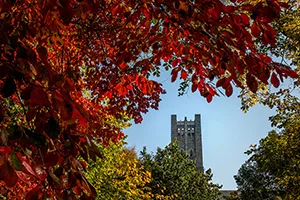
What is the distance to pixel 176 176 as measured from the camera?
25.3 meters

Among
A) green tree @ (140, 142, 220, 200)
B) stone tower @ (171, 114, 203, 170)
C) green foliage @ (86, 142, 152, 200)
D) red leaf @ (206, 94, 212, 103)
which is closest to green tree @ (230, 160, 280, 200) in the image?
green tree @ (140, 142, 220, 200)

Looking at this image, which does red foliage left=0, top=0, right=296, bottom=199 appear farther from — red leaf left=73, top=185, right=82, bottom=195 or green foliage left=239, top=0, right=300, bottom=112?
green foliage left=239, top=0, right=300, bottom=112

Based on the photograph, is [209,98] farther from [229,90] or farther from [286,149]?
[286,149]

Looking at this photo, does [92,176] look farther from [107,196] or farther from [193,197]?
Result: [193,197]

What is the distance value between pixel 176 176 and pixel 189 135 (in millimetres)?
59692

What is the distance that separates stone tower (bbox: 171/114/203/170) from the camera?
271ft

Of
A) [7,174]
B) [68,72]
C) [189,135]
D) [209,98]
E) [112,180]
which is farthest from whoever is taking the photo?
[189,135]

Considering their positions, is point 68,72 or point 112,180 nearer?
point 68,72

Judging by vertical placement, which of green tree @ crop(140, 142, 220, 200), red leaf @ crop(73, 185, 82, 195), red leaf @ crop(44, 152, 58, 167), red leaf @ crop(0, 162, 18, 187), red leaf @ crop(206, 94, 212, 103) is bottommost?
red leaf @ crop(0, 162, 18, 187)

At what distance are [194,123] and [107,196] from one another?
236 ft

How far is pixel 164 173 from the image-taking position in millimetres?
25141

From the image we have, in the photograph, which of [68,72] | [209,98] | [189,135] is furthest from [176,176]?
[189,135]

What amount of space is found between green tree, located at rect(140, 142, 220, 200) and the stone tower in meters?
54.3

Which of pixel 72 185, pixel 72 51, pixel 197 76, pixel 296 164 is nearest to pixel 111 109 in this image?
pixel 72 51
